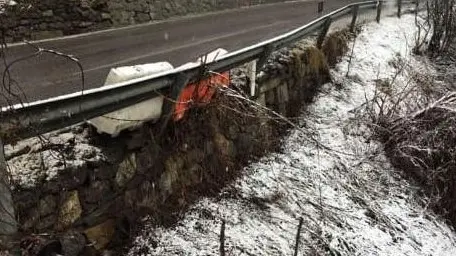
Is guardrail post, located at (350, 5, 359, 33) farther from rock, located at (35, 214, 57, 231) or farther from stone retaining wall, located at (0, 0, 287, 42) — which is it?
rock, located at (35, 214, 57, 231)

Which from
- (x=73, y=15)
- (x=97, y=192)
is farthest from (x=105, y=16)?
(x=97, y=192)

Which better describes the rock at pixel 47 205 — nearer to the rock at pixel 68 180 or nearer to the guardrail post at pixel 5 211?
the rock at pixel 68 180

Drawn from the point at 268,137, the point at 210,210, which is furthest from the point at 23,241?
the point at 268,137

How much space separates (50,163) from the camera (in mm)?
3895

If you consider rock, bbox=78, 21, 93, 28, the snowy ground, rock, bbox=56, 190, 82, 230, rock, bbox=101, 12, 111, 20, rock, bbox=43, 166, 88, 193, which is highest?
rock, bbox=101, 12, 111, 20

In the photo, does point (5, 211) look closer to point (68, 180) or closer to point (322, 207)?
point (68, 180)

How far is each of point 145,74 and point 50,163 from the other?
110cm

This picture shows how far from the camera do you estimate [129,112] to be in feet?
14.0

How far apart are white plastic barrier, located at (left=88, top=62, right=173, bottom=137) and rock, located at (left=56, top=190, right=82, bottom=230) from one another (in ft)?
1.94

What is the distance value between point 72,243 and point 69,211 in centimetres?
24

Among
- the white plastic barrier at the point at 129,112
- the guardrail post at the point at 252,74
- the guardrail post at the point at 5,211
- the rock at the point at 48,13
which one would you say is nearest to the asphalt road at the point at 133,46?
the rock at the point at 48,13

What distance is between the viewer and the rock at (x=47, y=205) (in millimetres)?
3705

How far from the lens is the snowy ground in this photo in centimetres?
496

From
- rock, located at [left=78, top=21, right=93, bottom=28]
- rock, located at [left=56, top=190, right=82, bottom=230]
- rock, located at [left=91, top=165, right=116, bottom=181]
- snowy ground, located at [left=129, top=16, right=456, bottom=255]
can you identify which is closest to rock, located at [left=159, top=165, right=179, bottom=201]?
snowy ground, located at [left=129, top=16, right=456, bottom=255]
